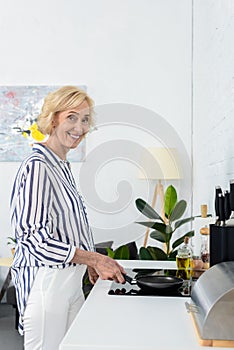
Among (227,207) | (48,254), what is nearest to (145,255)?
(48,254)

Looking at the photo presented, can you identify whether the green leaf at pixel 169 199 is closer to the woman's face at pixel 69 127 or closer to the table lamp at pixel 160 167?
the table lamp at pixel 160 167

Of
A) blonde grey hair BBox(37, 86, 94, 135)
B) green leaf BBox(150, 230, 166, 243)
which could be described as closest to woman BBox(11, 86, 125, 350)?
blonde grey hair BBox(37, 86, 94, 135)

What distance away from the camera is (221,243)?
1468 millimetres

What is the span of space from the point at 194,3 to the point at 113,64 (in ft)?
2.90

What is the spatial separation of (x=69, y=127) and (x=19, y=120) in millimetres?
3078

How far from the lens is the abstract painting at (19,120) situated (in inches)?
197

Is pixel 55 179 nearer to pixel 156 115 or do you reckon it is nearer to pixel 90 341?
pixel 90 341

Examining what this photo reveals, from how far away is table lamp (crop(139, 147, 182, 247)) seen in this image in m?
4.62

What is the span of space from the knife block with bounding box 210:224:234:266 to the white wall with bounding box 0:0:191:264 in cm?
342

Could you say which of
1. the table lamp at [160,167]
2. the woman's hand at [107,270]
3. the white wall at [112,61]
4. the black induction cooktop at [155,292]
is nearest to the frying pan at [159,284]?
the black induction cooktop at [155,292]

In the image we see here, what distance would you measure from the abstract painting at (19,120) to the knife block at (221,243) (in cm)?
357

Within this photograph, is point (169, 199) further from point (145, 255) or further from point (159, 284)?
point (159, 284)

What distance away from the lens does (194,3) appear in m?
4.82

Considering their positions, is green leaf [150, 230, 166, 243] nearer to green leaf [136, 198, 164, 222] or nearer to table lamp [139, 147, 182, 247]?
green leaf [136, 198, 164, 222]
